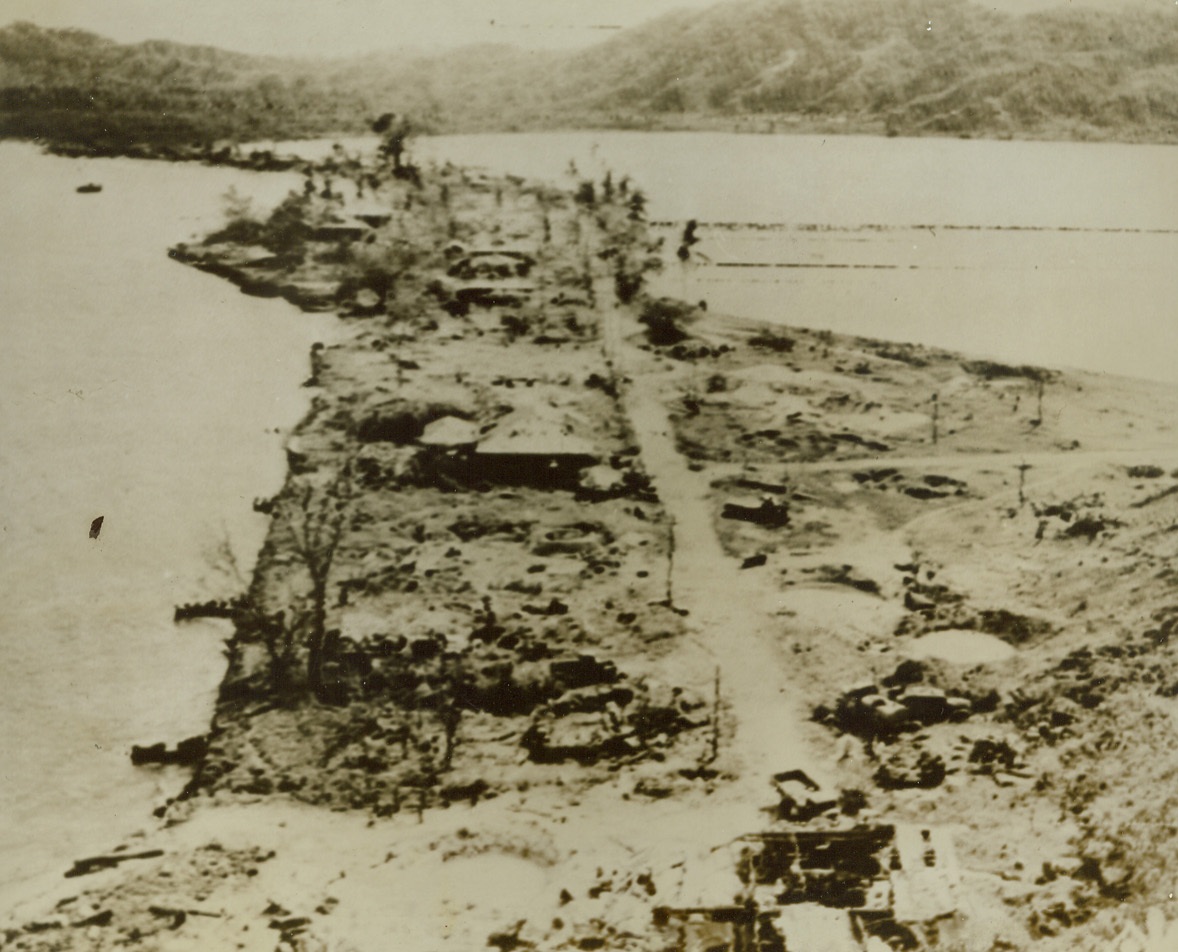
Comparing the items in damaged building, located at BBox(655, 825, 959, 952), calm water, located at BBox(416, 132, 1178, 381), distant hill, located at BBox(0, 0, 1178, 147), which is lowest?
damaged building, located at BBox(655, 825, 959, 952)

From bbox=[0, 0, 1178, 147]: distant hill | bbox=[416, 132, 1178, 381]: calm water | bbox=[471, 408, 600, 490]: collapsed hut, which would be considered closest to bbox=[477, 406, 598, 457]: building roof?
bbox=[471, 408, 600, 490]: collapsed hut

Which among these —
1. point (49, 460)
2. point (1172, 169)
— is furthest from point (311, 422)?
point (1172, 169)

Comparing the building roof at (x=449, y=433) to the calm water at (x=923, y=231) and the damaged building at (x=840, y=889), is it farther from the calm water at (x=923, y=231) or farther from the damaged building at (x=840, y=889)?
the damaged building at (x=840, y=889)

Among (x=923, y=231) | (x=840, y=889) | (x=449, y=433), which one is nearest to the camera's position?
(x=840, y=889)

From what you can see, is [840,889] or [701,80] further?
[701,80]

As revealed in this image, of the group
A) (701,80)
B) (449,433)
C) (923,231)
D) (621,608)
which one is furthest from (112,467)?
(923,231)

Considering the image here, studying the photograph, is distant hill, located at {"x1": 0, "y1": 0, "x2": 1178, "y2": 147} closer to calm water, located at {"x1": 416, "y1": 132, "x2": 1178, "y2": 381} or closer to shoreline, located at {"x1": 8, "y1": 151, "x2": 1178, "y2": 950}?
calm water, located at {"x1": 416, "y1": 132, "x2": 1178, "y2": 381}

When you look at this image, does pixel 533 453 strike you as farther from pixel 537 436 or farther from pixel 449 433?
pixel 449 433
